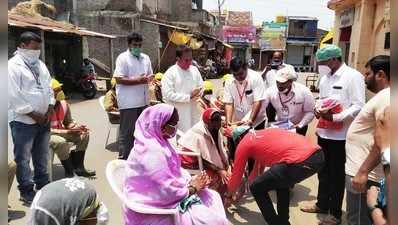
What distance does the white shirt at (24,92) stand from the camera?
151 inches

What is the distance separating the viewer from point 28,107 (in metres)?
3.93

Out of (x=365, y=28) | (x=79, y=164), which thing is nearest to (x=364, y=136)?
(x=79, y=164)

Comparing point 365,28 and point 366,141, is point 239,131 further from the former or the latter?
point 365,28

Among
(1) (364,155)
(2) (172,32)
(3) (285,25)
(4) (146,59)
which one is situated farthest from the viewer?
(3) (285,25)

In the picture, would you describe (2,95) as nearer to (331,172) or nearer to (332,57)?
(332,57)

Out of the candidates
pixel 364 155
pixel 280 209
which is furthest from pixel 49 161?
pixel 364 155

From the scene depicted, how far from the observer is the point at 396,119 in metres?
0.69

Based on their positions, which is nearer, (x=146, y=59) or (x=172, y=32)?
(x=146, y=59)

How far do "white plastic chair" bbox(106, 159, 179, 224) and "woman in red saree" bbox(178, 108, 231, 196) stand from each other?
0.84 metres

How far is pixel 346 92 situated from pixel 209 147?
52.7 inches

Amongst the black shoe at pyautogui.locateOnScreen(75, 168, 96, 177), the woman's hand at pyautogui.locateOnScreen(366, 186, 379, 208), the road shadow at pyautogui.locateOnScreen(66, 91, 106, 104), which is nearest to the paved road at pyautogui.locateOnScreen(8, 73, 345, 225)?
the black shoe at pyautogui.locateOnScreen(75, 168, 96, 177)

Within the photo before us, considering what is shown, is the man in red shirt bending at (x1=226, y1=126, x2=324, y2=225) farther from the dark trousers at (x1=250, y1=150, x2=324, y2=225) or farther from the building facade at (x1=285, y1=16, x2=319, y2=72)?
the building facade at (x1=285, y1=16, x2=319, y2=72)

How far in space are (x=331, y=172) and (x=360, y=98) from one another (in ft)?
2.55

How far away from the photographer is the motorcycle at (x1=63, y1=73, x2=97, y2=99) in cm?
1407
